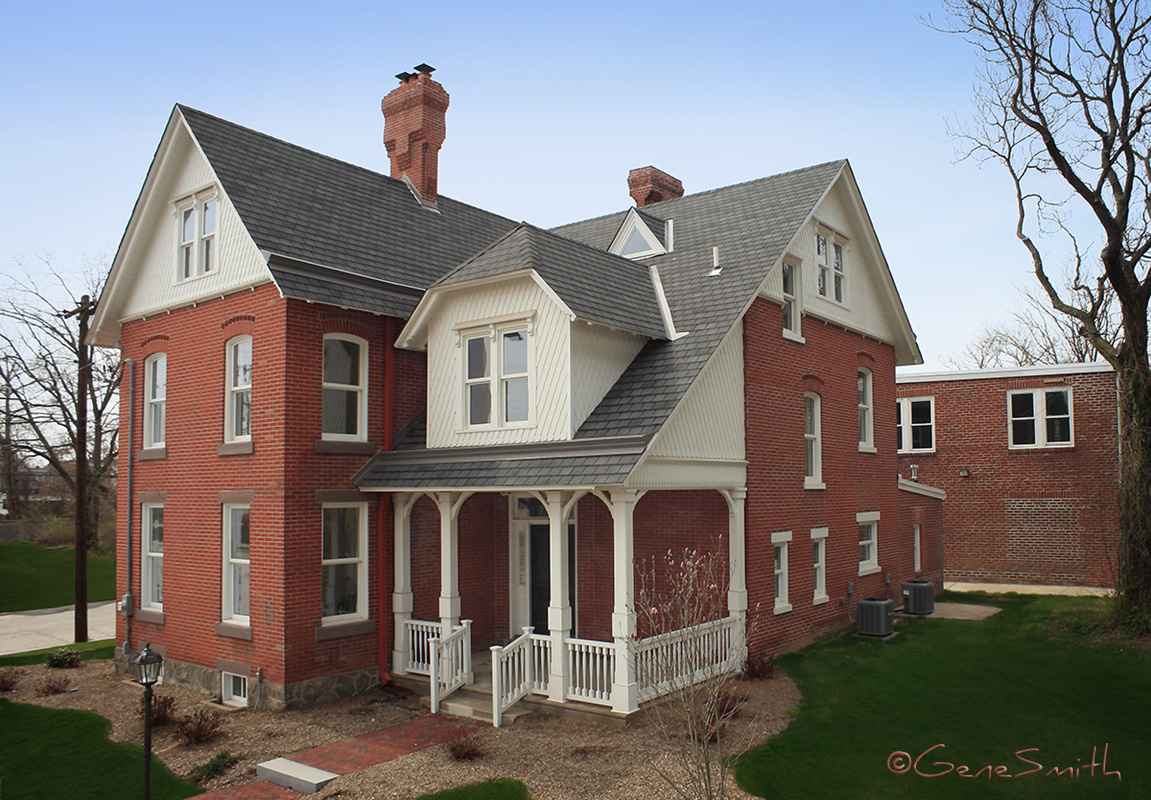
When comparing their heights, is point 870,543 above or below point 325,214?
below

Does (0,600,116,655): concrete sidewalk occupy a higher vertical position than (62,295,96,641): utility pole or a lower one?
lower

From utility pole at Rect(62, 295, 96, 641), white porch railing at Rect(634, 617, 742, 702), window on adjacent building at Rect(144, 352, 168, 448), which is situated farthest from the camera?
utility pole at Rect(62, 295, 96, 641)

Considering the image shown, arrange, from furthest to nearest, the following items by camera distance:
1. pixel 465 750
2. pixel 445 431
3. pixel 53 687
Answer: pixel 53 687, pixel 445 431, pixel 465 750

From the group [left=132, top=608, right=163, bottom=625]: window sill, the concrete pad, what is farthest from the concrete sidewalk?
the concrete pad

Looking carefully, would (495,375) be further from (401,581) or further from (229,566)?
(229,566)

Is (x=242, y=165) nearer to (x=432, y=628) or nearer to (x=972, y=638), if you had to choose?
(x=432, y=628)

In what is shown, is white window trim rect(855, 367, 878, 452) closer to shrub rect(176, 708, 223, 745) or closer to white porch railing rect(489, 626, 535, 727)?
white porch railing rect(489, 626, 535, 727)

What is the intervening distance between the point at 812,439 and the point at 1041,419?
12.0m

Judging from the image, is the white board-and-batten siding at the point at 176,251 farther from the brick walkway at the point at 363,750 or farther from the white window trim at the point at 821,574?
the white window trim at the point at 821,574

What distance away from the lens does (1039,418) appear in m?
25.2

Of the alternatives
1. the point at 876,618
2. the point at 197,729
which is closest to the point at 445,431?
the point at 197,729

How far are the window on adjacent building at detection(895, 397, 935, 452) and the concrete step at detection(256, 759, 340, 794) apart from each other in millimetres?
21744

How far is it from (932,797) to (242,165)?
14.3m

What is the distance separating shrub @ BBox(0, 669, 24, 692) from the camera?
15742 millimetres
